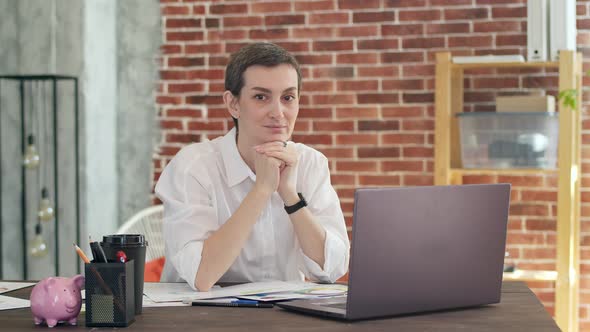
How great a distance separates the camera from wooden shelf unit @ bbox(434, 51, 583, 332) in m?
3.36

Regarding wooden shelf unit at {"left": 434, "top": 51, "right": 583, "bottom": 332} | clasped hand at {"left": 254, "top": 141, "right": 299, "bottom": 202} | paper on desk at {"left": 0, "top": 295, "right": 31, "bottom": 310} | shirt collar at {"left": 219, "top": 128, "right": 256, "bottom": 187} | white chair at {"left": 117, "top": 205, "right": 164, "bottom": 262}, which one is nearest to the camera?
paper on desk at {"left": 0, "top": 295, "right": 31, "bottom": 310}

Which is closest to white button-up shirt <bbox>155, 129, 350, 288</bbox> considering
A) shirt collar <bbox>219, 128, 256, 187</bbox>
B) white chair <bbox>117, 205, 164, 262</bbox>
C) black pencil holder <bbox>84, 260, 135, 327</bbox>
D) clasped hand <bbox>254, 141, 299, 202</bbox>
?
shirt collar <bbox>219, 128, 256, 187</bbox>

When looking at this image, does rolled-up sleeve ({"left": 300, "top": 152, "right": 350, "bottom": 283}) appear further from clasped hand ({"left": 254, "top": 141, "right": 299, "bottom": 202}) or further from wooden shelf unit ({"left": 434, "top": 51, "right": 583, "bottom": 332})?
wooden shelf unit ({"left": 434, "top": 51, "right": 583, "bottom": 332})

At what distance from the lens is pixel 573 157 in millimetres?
3402

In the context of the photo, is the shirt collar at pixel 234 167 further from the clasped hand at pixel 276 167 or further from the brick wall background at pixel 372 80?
the brick wall background at pixel 372 80

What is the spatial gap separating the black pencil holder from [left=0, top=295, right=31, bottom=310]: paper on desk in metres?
0.30

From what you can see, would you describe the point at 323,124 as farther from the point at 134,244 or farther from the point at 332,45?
the point at 134,244

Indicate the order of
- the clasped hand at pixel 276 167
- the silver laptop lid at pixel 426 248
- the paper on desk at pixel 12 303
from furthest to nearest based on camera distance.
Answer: the clasped hand at pixel 276 167
the paper on desk at pixel 12 303
the silver laptop lid at pixel 426 248

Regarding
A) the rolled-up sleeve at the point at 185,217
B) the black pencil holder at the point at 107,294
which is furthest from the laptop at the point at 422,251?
the rolled-up sleeve at the point at 185,217

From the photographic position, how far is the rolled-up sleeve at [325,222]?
2.13 metres

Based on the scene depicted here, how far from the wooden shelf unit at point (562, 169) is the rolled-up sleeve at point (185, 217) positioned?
1.59 m

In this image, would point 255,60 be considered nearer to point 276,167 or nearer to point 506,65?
point 276,167

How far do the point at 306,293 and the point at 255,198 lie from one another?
34 centimetres

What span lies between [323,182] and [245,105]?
35 centimetres
